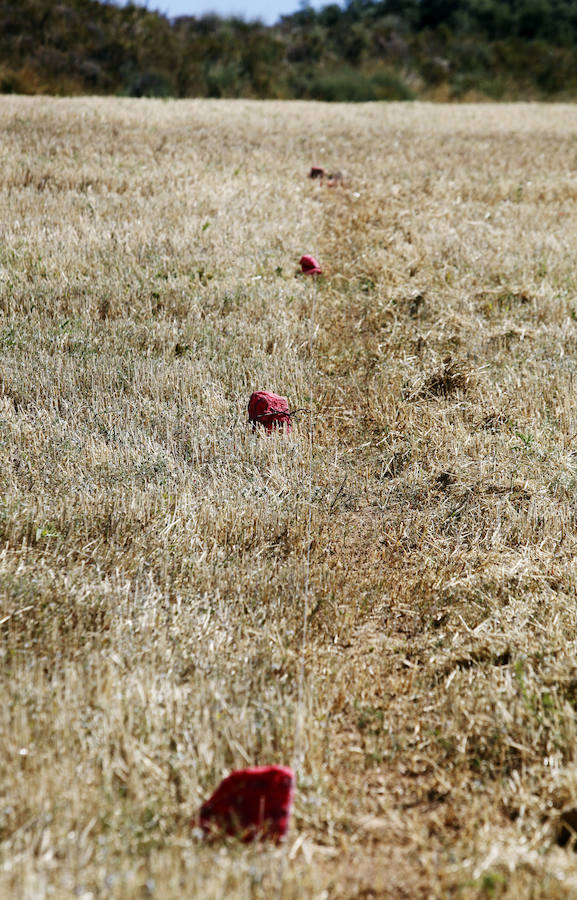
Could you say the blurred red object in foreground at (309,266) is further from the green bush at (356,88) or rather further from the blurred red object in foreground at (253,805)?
the green bush at (356,88)

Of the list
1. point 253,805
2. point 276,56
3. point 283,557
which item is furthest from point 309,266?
point 276,56

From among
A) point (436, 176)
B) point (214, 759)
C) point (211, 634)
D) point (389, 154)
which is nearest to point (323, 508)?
point (211, 634)

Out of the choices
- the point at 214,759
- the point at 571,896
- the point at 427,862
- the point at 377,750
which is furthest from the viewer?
the point at 377,750

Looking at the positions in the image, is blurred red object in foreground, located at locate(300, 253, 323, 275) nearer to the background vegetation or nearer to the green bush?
the background vegetation

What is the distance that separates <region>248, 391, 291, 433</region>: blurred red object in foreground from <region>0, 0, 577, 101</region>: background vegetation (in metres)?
17.4

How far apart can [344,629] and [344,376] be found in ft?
7.78

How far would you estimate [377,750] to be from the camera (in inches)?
90.3

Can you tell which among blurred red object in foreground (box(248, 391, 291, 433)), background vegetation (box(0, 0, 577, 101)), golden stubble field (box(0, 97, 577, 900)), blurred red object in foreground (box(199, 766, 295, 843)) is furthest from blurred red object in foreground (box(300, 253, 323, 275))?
background vegetation (box(0, 0, 577, 101))

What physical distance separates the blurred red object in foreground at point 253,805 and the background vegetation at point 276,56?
1964 cm

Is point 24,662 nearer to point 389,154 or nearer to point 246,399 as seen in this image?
point 246,399

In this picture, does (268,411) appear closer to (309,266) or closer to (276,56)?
(309,266)

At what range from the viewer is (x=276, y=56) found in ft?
86.2

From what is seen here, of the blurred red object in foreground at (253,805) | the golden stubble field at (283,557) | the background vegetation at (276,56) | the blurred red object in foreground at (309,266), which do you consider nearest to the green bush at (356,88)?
the background vegetation at (276,56)

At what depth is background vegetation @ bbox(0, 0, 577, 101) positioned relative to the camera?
2088 centimetres
